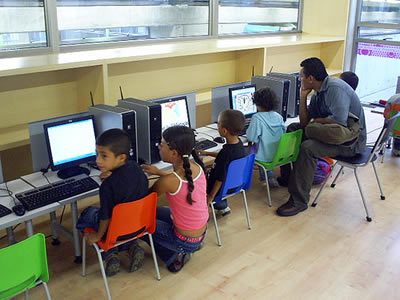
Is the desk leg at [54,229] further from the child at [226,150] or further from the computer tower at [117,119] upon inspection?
the child at [226,150]

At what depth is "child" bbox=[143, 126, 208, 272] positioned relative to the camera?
2592 mm

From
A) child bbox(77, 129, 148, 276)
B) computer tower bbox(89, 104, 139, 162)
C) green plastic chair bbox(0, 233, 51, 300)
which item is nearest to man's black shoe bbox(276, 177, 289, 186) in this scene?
computer tower bbox(89, 104, 139, 162)

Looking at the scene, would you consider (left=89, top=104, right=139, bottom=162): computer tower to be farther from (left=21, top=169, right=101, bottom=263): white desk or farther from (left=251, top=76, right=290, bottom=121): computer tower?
(left=251, top=76, right=290, bottom=121): computer tower

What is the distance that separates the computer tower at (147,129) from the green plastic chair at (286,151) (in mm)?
1024

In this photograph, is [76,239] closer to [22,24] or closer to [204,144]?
[204,144]

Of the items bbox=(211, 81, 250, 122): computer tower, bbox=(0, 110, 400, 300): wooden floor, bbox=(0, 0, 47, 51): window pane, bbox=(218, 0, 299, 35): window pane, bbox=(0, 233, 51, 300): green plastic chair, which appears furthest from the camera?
bbox=(218, 0, 299, 35): window pane

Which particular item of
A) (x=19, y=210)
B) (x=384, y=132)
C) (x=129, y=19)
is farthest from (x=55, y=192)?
(x=384, y=132)

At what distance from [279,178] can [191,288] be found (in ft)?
6.22

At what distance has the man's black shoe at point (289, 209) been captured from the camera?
3.70 metres

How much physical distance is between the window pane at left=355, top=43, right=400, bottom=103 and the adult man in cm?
307

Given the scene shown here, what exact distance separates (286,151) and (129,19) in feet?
6.34

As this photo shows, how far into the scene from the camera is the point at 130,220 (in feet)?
8.08

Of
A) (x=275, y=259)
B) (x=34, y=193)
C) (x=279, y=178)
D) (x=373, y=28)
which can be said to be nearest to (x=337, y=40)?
(x=373, y=28)

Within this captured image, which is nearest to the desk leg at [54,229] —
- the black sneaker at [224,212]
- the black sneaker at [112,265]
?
the black sneaker at [112,265]
